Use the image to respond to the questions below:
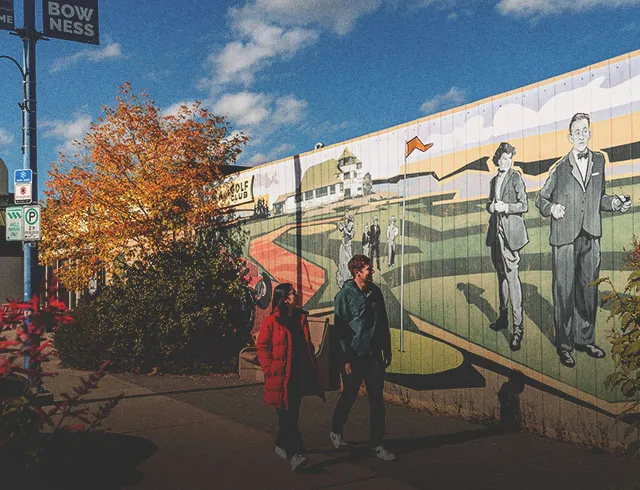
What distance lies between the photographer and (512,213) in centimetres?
809

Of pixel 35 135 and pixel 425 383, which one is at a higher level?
pixel 35 135

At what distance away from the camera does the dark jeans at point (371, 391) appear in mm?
6707

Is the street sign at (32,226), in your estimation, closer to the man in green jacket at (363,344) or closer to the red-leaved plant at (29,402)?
the man in green jacket at (363,344)

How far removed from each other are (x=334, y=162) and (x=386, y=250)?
1933 mm

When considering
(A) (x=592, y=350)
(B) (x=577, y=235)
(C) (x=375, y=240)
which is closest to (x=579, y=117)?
(B) (x=577, y=235)

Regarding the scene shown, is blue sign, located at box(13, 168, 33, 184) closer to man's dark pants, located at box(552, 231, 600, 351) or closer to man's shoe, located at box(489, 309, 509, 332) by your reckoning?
man's shoe, located at box(489, 309, 509, 332)

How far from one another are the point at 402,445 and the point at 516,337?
6.12ft

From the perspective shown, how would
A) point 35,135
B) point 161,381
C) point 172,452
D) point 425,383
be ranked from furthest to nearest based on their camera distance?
point 161,381 → point 35,135 → point 425,383 → point 172,452

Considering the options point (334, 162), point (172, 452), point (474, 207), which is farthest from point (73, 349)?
point (474, 207)

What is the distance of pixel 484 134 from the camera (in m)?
8.48

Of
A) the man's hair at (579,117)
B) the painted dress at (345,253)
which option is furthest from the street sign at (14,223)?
the man's hair at (579,117)

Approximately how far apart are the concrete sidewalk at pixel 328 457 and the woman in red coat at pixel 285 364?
33 cm

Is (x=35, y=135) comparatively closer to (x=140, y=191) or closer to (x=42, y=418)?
(x=140, y=191)

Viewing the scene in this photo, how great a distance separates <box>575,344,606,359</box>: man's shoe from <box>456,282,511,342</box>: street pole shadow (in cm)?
100
